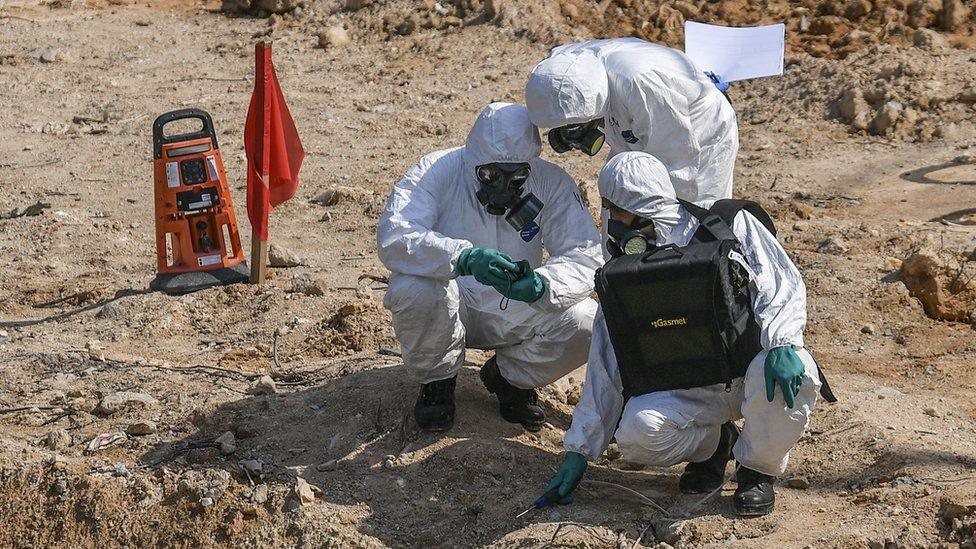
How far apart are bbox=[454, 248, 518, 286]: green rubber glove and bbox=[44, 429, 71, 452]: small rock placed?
6.60ft

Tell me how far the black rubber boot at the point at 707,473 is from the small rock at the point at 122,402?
2.42 metres

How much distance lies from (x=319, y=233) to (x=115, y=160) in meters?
2.82

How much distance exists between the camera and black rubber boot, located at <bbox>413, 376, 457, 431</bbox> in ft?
18.3

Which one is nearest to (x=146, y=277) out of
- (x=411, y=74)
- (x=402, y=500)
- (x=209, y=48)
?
(x=402, y=500)

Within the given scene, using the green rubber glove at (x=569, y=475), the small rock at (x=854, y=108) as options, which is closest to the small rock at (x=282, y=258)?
the green rubber glove at (x=569, y=475)

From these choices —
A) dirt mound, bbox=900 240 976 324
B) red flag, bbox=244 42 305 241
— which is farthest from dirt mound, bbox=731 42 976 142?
red flag, bbox=244 42 305 241

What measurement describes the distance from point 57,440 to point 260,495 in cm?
106

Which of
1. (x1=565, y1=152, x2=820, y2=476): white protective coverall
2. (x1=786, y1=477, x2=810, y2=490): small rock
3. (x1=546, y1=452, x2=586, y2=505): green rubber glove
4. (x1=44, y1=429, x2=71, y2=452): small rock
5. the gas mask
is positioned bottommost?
(x1=44, y1=429, x2=71, y2=452): small rock

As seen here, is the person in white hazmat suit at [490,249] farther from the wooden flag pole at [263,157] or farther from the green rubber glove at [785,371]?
the wooden flag pole at [263,157]

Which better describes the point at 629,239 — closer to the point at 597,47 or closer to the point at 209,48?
the point at 597,47

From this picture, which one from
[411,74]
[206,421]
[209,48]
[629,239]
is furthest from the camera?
[209,48]

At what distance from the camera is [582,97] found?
5.29 m

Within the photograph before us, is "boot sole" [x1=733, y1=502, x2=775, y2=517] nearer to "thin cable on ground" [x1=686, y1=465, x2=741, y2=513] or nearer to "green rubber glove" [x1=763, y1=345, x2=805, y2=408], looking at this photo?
"thin cable on ground" [x1=686, y1=465, x2=741, y2=513]

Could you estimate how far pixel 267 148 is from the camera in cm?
771
